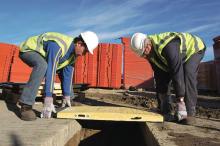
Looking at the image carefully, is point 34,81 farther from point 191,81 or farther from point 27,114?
point 191,81

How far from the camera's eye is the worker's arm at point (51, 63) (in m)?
5.12

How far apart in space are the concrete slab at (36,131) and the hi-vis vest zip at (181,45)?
162 cm

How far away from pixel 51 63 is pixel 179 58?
72.8 inches

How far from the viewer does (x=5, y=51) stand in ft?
47.4

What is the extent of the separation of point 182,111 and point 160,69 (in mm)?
997

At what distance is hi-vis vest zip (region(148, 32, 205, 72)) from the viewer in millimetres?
5230

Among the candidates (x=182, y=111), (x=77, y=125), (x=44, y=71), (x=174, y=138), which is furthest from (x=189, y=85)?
(x=44, y=71)

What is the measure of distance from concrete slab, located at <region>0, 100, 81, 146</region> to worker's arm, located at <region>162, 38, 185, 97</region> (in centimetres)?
161

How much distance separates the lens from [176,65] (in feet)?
16.7

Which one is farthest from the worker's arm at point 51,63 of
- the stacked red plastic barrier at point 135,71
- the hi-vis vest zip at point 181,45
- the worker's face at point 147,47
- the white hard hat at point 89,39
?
the stacked red plastic barrier at point 135,71

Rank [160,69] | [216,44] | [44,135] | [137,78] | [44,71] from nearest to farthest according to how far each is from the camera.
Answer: [44,135]
[44,71]
[160,69]
[216,44]
[137,78]

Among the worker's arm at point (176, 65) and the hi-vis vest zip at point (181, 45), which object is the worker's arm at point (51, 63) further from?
the worker's arm at point (176, 65)

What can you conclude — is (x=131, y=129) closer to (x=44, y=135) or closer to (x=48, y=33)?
(x=48, y=33)

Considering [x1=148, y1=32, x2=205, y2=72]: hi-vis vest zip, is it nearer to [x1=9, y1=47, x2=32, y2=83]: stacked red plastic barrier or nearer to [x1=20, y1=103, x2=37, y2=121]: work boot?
[x1=20, y1=103, x2=37, y2=121]: work boot
